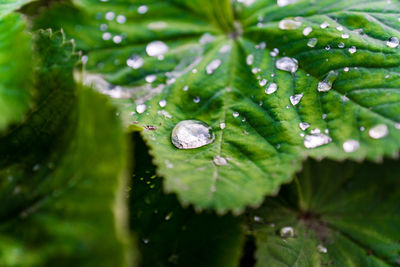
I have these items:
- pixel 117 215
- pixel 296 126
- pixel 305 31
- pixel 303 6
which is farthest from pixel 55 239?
pixel 303 6

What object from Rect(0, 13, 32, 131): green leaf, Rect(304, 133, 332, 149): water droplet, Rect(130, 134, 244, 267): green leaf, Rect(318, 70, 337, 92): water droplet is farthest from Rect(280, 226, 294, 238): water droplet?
Rect(0, 13, 32, 131): green leaf

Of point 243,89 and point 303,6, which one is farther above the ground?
point 303,6

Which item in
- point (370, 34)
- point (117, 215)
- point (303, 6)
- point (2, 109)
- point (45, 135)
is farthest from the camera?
point (303, 6)

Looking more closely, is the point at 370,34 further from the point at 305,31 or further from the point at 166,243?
the point at 166,243

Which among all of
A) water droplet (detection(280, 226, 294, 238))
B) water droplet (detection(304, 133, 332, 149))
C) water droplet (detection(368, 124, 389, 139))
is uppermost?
water droplet (detection(368, 124, 389, 139))

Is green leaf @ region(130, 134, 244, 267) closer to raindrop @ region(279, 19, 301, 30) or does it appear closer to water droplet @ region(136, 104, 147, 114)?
water droplet @ region(136, 104, 147, 114)

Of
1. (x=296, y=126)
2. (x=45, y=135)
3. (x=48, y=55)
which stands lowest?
(x=296, y=126)

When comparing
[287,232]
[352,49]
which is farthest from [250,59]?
[287,232]
